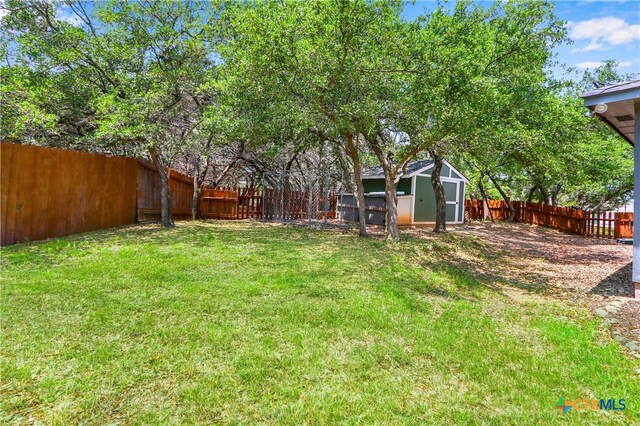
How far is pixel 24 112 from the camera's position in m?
6.31

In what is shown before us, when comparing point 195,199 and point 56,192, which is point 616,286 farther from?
point 195,199

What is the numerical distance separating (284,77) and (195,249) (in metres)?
3.74

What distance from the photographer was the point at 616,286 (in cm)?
516

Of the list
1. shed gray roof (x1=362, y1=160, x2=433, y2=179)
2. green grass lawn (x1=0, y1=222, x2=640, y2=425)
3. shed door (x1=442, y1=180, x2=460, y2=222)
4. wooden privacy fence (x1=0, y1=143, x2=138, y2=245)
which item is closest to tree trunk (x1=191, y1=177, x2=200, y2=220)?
wooden privacy fence (x1=0, y1=143, x2=138, y2=245)

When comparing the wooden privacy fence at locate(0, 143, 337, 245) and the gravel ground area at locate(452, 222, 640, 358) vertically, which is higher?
the wooden privacy fence at locate(0, 143, 337, 245)

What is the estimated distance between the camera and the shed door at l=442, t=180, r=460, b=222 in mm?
14527

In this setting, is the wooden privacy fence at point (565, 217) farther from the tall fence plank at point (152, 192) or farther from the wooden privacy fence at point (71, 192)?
the wooden privacy fence at point (71, 192)

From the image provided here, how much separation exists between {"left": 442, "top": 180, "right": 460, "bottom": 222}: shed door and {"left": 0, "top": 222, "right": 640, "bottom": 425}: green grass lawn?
10.1 meters

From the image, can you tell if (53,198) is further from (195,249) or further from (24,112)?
(195,249)

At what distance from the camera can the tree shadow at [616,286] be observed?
15.6ft

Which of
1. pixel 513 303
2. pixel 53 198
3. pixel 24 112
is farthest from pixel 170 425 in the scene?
pixel 24 112

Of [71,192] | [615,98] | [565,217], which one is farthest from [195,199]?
[565,217]

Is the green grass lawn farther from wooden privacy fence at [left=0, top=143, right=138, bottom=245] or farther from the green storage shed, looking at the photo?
the green storage shed

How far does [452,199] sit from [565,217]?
476cm
